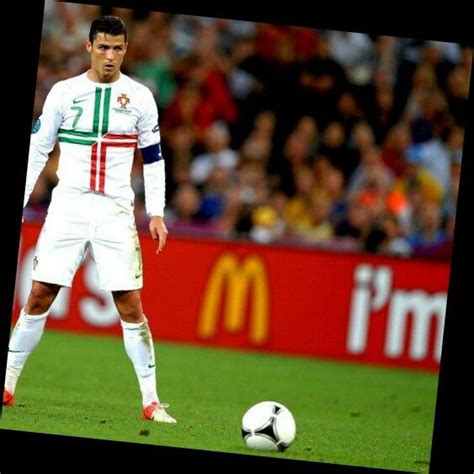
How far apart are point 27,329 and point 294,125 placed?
25.5 ft

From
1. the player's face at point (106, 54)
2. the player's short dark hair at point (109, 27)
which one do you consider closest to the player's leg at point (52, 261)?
the player's face at point (106, 54)

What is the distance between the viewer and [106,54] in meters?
7.96

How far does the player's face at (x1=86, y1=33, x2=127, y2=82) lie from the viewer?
792 cm

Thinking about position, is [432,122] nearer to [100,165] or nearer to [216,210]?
[216,210]

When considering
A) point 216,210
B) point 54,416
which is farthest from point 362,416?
point 216,210

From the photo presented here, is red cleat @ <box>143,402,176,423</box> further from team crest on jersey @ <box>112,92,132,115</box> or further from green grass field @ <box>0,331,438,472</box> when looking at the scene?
team crest on jersey @ <box>112,92,132,115</box>

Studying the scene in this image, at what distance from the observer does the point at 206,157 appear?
→ 49.4 feet

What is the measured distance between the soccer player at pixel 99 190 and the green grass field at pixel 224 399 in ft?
1.46

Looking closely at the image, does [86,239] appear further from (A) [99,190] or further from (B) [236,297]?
(B) [236,297]

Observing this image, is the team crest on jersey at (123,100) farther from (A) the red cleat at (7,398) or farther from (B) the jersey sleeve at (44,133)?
(A) the red cleat at (7,398)

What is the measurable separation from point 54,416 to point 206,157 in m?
7.19

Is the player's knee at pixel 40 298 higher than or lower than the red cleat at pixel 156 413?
higher

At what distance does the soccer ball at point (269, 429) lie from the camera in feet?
25.1

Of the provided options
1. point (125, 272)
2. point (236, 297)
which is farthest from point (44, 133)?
point (236, 297)
